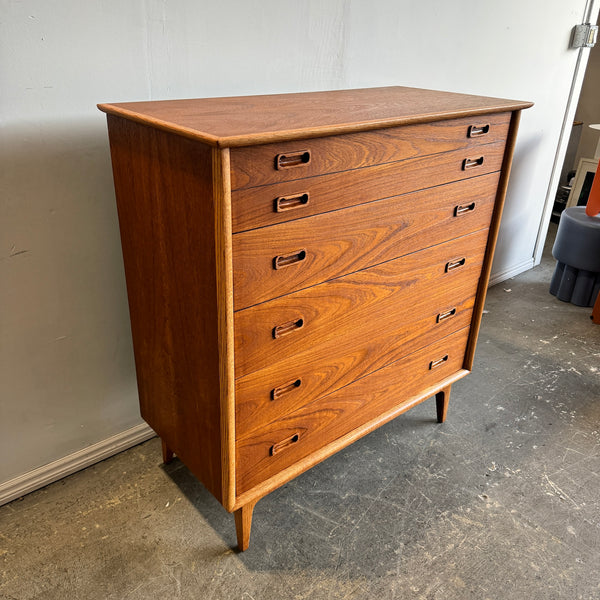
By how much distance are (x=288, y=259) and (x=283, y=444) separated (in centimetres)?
55

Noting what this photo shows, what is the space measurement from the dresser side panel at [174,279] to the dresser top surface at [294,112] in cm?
4

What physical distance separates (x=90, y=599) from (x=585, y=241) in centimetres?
279

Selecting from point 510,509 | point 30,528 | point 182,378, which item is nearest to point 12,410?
point 30,528

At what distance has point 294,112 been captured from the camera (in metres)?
1.41

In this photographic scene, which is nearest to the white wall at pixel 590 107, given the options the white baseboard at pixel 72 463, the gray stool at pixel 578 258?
the gray stool at pixel 578 258

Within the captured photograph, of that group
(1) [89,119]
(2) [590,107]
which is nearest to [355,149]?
(1) [89,119]

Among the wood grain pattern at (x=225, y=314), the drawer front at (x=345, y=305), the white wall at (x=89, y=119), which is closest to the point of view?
the wood grain pattern at (x=225, y=314)

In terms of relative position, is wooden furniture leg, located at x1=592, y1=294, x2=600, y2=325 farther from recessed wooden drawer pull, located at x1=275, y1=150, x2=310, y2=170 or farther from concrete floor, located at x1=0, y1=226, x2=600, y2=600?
recessed wooden drawer pull, located at x1=275, y1=150, x2=310, y2=170

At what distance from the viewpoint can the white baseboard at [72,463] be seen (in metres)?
1.73

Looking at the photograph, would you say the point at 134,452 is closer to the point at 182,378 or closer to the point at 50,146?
the point at 182,378

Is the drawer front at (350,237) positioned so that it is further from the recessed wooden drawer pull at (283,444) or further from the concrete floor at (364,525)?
the concrete floor at (364,525)

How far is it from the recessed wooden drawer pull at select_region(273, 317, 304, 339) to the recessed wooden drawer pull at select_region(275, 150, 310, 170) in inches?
15.2

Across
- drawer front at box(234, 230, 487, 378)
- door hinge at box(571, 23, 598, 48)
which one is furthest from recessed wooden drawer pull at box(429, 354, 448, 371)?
door hinge at box(571, 23, 598, 48)

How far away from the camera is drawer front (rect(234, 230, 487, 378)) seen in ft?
4.33
